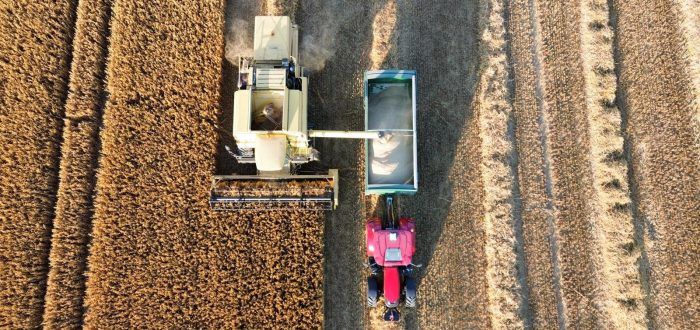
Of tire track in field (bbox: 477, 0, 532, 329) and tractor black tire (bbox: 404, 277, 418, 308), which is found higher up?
tire track in field (bbox: 477, 0, 532, 329)

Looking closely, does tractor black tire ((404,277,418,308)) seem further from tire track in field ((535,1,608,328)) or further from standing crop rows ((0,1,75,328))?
standing crop rows ((0,1,75,328))

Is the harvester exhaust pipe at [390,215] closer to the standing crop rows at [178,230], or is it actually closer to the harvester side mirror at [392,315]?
the standing crop rows at [178,230]

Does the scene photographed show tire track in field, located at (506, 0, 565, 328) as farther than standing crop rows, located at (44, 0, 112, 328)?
Yes

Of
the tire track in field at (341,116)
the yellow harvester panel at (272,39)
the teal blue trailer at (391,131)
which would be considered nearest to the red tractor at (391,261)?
the tire track in field at (341,116)

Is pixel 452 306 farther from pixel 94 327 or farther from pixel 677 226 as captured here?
pixel 94 327

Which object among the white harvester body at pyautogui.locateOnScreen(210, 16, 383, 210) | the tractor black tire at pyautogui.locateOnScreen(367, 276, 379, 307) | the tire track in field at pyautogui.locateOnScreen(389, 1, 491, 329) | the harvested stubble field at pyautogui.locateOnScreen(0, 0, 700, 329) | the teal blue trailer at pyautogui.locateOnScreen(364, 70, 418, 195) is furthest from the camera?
the tire track in field at pyautogui.locateOnScreen(389, 1, 491, 329)

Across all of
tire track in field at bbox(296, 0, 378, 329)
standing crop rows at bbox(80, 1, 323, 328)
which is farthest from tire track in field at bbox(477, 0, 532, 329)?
standing crop rows at bbox(80, 1, 323, 328)
